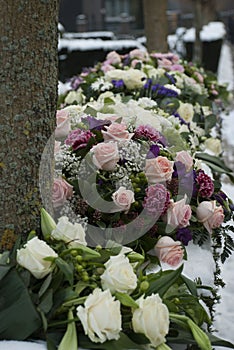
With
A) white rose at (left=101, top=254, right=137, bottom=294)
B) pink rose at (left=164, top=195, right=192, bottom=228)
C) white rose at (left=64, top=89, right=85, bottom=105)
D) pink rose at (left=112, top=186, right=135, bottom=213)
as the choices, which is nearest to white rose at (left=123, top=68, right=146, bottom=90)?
white rose at (left=64, top=89, right=85, bottom=105)

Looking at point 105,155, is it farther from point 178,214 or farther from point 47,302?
point 47,302

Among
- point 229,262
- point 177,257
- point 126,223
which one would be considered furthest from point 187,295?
point 229,262

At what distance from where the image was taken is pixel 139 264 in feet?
7.05

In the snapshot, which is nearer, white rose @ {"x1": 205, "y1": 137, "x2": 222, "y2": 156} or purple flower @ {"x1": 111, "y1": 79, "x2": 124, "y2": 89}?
white rose @ {"x1": 205, "y1": 137, "x2": 222, "y2": 156}

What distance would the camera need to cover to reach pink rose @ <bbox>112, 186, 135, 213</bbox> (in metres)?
2.45

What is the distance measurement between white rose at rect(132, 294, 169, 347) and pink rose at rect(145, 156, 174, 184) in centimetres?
87

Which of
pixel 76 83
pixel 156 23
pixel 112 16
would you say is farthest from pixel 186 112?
pixel 112 16

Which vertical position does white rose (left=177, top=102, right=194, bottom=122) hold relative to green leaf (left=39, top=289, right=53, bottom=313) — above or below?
below

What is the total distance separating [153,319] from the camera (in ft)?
5.96

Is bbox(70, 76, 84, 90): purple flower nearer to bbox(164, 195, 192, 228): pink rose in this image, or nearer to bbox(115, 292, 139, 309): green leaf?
bbox(164, 195, 192, 228): pink rose

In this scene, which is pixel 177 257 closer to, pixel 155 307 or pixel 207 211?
pixel 207 211

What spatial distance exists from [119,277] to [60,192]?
0.64 m

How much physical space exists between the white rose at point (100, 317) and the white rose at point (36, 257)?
17 centimetres

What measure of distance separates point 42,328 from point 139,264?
1.40ft
